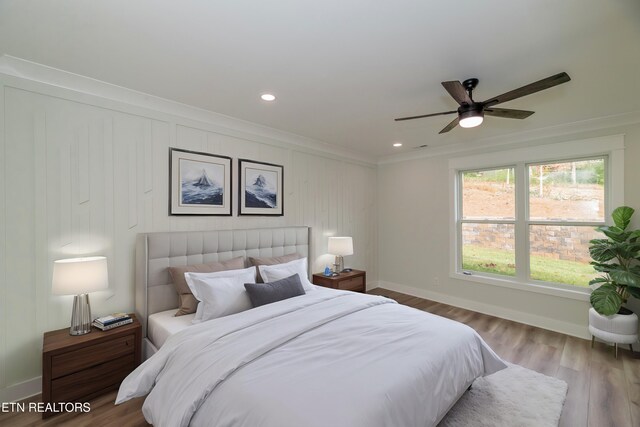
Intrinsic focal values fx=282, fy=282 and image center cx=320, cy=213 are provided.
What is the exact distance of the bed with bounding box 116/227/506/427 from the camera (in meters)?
1.38

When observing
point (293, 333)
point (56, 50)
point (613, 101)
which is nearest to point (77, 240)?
point (56, 50)

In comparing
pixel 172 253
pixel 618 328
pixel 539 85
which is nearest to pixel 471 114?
pixel 539 85

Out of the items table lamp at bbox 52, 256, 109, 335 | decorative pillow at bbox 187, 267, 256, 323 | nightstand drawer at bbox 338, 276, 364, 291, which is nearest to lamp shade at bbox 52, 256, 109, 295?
table lamp at bbox 52, 256, 109, 335

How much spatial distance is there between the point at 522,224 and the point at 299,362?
391 cm

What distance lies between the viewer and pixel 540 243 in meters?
3.94

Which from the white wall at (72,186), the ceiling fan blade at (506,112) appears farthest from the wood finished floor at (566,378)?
the ceiling fan blade at (506,112)

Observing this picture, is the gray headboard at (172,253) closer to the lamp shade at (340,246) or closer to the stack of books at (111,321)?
the stack of books at (111,321)

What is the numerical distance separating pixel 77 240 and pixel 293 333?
2.07 meters

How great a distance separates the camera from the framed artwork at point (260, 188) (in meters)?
3.56

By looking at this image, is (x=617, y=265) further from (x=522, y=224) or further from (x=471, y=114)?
(x=471, y=114)

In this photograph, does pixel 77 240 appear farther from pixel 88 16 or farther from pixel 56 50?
pixel 88 16

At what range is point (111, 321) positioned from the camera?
93.7 inches

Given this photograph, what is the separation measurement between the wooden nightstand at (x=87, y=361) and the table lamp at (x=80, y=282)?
0.36 feet

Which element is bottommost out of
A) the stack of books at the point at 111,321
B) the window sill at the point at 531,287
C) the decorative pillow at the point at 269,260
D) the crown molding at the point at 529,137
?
the window sill at the point at 531,287
